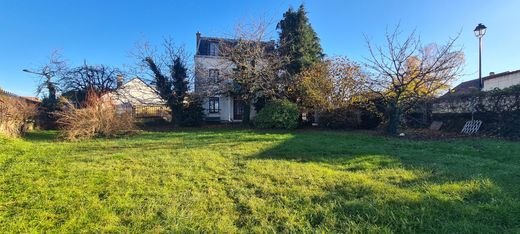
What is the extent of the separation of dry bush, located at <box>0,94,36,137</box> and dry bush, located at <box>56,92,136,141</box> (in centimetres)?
127

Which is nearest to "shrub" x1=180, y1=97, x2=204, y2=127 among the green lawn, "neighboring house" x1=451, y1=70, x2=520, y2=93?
the green lawn

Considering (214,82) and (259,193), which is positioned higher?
(214,82)

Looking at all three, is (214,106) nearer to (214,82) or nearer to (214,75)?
(214,75)

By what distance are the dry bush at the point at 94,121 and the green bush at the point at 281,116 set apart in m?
6.25

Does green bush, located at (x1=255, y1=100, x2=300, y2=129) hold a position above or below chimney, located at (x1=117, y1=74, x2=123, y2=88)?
below

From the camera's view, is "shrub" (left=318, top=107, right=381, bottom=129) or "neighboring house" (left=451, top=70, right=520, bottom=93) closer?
"shrub" (left=318, top=107, right=381, bottom=129)

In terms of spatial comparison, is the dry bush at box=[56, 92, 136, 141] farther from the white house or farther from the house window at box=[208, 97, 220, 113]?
the house window at box=[208, 97, 220, 113]

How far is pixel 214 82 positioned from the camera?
54.4 ft

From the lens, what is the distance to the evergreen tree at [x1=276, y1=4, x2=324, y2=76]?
1634 centimetres

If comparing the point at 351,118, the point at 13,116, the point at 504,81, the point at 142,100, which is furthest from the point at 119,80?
the point at 504,81

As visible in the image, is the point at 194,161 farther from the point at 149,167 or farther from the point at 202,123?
the point at 202,123

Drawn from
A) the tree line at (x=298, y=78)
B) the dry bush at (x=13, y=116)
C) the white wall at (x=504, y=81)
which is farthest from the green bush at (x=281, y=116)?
the white wall at (x=504, y=81)

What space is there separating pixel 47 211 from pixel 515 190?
19.4 ft

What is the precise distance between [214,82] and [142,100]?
6.17m
